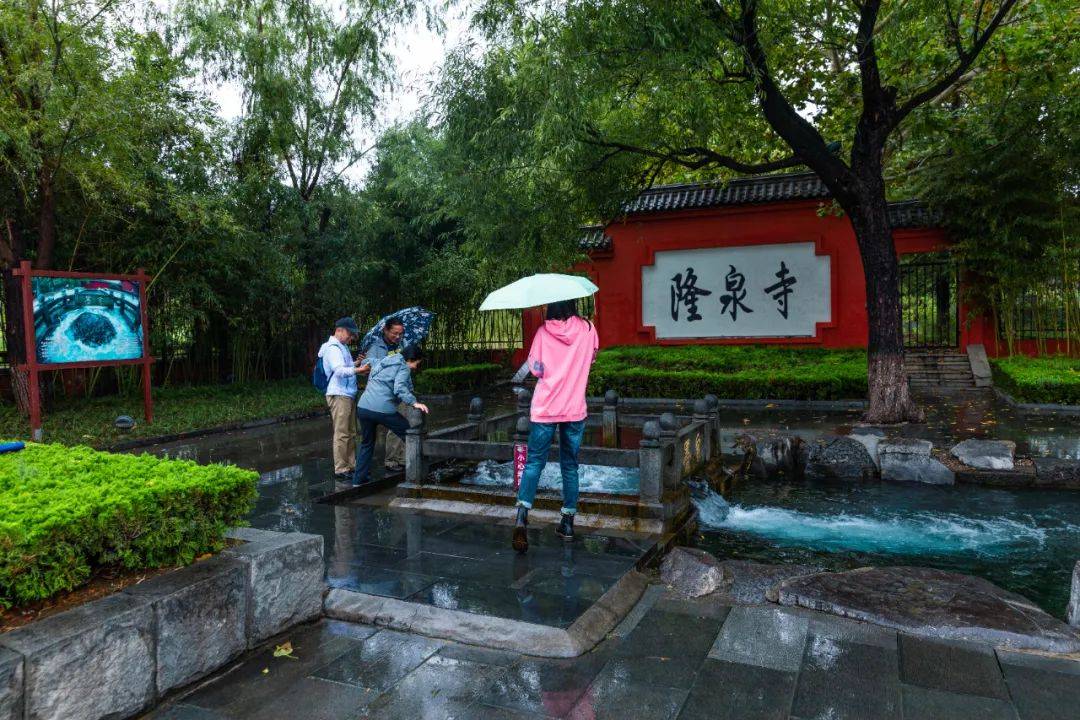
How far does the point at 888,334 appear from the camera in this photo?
30.2 feet

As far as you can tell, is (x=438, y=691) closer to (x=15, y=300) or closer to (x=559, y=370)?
(x=559, y=370)

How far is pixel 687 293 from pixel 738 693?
13.4m

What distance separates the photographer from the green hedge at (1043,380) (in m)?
9.84

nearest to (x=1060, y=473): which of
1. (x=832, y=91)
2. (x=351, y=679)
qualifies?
(x=351, y=679)

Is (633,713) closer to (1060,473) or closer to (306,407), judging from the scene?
(1060,473)

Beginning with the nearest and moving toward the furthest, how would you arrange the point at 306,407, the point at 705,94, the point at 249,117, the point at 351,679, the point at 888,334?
1. the point at 351,679
2. the point at 705,94
3. the point at 888,334
4. the point at 306,407
5. the point at 249,117

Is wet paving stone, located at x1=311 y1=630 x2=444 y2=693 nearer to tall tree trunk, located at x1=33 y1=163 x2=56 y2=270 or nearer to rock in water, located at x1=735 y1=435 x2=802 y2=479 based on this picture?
rock in water, located at x1=735 y1=435 x2=802 y2=479

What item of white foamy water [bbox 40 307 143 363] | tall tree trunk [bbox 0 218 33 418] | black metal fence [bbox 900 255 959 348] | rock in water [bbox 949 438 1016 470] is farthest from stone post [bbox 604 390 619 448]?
black metal fence [bbox 900 255 959 348]

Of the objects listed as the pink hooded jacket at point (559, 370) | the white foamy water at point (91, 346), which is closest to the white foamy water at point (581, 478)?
the pink hooded jacket at point (559, 370)

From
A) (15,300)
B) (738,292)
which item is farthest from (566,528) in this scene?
(738,292)

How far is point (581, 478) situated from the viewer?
693 centimetres

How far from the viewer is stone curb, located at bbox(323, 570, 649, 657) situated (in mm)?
3094

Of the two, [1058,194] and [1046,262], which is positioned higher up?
[1058,194]

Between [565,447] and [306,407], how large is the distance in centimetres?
860
